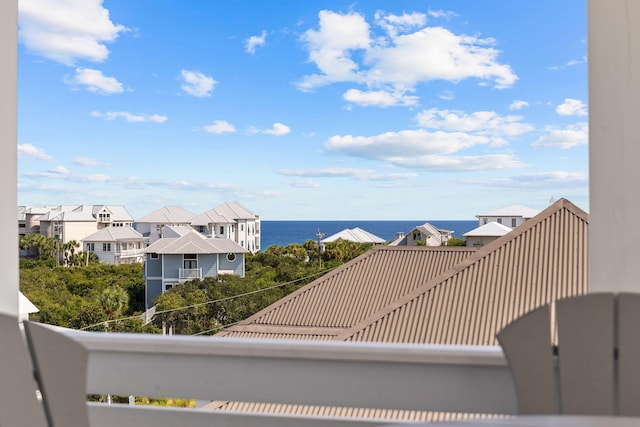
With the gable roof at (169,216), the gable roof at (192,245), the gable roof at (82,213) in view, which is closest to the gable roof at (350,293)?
the gable roof at (192,245)

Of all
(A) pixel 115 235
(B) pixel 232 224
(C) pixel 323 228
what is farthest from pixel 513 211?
(A) pixel 115 235

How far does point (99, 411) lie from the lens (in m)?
1.14

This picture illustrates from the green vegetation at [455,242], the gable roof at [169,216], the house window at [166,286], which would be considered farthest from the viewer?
the gable roof at [169,216]

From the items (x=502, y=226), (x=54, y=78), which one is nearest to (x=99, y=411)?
(x=502, y=226)

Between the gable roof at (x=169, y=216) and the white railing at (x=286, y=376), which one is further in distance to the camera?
the gable roof at (x=169, y=216)

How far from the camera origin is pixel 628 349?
2.54 ft

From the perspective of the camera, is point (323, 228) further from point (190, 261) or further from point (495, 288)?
point (495, 288)

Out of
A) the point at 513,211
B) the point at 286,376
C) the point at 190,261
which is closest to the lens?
the point at 286,376

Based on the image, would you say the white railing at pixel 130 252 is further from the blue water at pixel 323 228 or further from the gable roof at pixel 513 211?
the gable roof at pixel 513 211

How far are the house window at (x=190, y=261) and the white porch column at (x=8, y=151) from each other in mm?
7786

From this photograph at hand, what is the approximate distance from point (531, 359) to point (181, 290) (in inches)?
335

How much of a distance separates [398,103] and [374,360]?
12771 mm

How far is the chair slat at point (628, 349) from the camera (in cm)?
76

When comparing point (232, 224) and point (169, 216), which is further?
point (169, 216)
